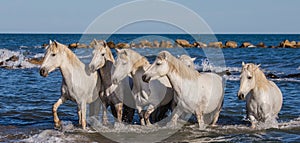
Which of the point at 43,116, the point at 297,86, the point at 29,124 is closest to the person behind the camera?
the point at 29,124

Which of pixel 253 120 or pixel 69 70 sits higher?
pixel 69 70

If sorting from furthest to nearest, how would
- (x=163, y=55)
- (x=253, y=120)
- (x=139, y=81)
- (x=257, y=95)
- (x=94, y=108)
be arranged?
(x=94, y=108)
(x=253, y=120)
(x=257, y=95)
(x=139, y=81)
(x=163, y=55)

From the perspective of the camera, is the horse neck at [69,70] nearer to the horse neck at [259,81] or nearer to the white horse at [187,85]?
the white horse at [187,85]

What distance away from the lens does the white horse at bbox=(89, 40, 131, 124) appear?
863 cm

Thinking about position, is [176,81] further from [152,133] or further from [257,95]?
[257,95]

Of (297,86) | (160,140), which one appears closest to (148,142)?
(160,140)

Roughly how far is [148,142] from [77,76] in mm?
1768

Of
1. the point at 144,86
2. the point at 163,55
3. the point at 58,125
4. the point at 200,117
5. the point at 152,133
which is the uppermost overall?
the point at 163,55

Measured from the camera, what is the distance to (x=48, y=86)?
18.3m

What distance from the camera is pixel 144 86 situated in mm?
8891

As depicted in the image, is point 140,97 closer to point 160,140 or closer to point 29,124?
point 160,140

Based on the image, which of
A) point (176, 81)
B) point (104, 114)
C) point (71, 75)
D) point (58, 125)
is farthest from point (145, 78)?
point (58, 125)

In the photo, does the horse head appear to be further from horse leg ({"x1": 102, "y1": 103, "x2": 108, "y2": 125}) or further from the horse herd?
horse leg ({"x1": 102, "y1": 103, "x2": 108, "y2": 125})

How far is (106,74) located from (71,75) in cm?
71
